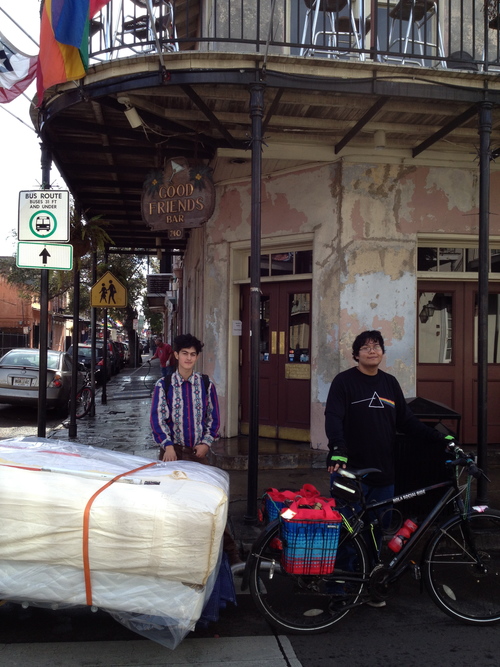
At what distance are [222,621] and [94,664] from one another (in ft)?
3.05

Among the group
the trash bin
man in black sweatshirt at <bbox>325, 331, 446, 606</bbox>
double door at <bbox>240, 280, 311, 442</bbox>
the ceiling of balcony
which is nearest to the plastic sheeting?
man in black sweatshirt at <bbox>325, 331, 446, 606</bbox>

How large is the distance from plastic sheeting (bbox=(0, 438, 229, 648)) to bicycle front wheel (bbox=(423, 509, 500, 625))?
1.50m

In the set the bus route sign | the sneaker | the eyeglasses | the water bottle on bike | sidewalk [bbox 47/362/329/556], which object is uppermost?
the bus route sign

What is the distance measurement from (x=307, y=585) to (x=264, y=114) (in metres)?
5.46

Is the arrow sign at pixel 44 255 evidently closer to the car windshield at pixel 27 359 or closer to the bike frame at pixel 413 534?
the bike frame at pixel 413 534

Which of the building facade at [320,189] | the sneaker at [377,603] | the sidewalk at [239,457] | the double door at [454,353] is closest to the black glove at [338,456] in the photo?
the sneaker at [377,603]

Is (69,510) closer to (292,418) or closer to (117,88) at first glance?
(117,88)

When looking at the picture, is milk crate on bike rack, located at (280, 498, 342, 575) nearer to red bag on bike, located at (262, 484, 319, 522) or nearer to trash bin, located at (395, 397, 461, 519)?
red bag on bike, located at (262, 484, 319, 522)

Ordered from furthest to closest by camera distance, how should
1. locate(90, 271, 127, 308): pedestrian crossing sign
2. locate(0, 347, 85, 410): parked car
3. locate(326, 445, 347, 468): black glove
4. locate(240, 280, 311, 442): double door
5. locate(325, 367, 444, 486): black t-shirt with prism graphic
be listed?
locate(90, 271, 127, 308): pedestrian crossing sign, locate(0, 347, 85, 410): parked car, locate(240, 280, 311, 442): double door, locate(325, 367, 444, 486): black t-shirt with prism graphic, locate(326, 445, 347, 468): black glove

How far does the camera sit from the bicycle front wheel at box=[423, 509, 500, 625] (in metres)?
3.89

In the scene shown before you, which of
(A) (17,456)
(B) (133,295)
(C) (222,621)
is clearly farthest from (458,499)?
(B) (133,295)

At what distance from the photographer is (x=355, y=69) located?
6.16 meters

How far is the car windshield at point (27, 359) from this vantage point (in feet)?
45.1

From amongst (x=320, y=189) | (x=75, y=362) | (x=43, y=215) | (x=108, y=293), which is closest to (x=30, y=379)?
(x=108, y=293)
